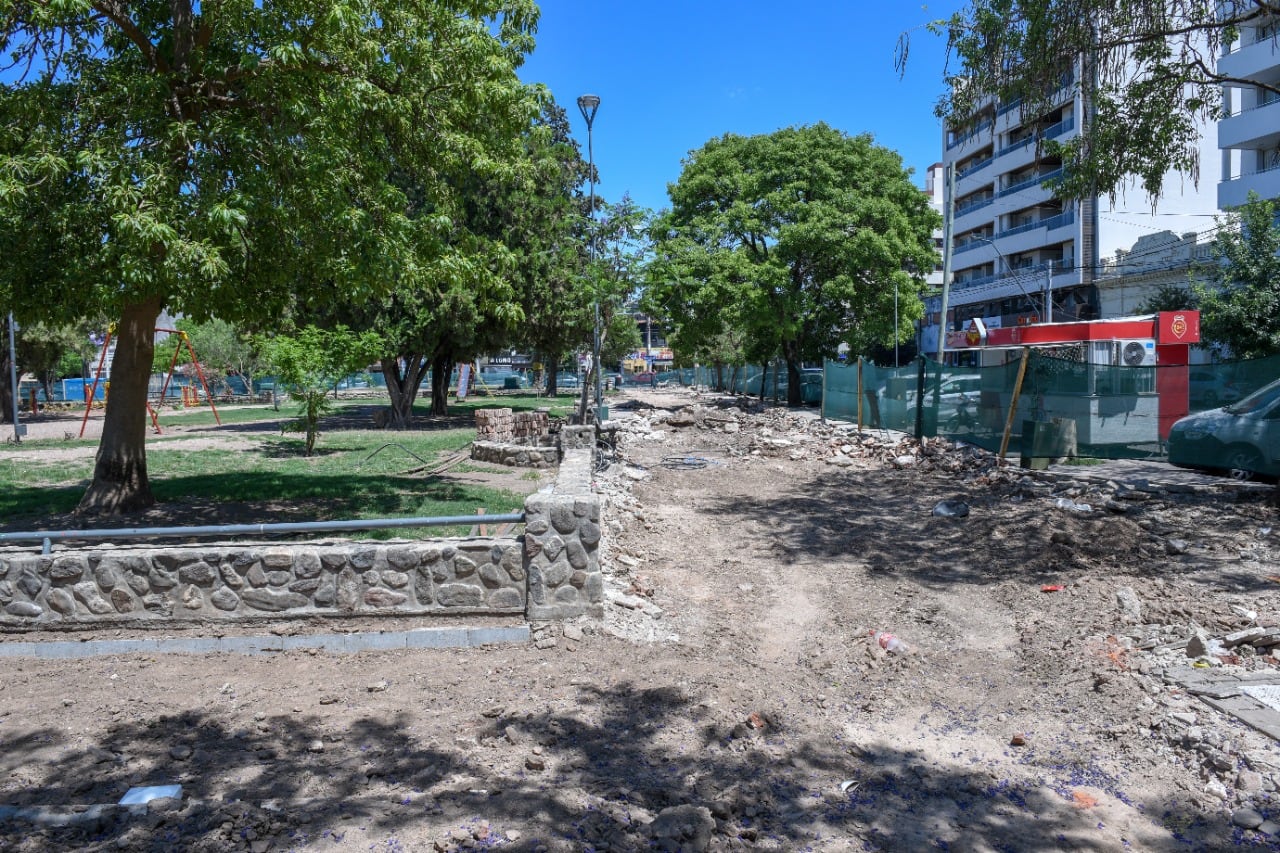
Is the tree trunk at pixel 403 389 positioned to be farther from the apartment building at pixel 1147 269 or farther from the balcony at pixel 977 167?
the balcony at pixel 977 167

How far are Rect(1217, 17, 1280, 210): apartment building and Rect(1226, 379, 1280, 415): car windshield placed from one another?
1992 cm

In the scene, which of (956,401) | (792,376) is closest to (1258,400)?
(956,401)

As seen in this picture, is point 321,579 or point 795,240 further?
point 795,240

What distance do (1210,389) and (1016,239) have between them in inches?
1501

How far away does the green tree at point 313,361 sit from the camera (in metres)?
16.6

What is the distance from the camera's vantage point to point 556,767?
4.26 metres

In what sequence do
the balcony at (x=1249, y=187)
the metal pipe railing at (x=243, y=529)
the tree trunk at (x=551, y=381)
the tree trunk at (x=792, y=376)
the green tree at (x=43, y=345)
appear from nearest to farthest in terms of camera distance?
1. the metal pipe railing at (x=243, y=529)
2. the balcony at (x=1249, y=187)
3. the green tree at (x=43, y=345)
4. the tree trunk at (x=792, y=376)
5. the tree trunk at (x=551, y=381)

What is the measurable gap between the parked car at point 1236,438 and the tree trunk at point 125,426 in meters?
12.8

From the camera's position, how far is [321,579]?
5.95 metres

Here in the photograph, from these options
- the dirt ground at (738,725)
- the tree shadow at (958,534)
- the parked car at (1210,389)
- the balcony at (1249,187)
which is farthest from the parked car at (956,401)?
the balcony at (1249,187)

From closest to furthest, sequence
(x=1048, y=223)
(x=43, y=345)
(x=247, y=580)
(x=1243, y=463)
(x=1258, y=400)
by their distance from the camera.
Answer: (x=247, y=580)
(x=1258, y=400)
(x=1243, y=463)
(x=43, y=345)
(x=1048, y=223)

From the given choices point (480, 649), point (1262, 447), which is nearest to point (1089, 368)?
point (1262, 447)

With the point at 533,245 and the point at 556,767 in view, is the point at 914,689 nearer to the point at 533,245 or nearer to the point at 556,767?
the point at 556,767

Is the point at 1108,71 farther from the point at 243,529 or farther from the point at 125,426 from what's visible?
the point at 125,426
